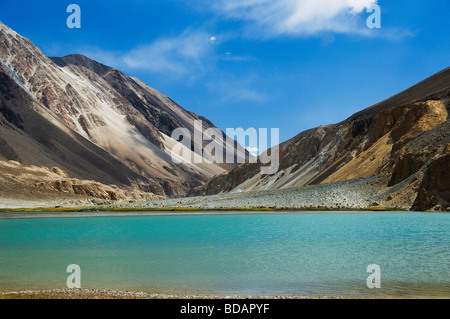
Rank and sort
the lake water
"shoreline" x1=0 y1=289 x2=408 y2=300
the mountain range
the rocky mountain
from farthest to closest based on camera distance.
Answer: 1. the mountain range
2. the rocky mountain
3. the lake water
4. "shoreline" x1=0 y1=289 x2=408 y2=300

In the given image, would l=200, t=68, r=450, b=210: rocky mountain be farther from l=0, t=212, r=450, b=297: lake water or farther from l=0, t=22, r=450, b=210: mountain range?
l=0, t=212, r=450, b=297: lake water

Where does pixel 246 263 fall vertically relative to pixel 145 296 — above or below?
above

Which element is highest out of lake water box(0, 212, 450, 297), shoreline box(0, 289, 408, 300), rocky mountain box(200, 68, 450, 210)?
rocky mountain box(200, 68, 450, 210)

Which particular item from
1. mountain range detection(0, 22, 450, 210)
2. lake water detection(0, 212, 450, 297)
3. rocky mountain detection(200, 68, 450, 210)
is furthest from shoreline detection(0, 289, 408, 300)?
mountain range detection(0, 22, 450, 210)

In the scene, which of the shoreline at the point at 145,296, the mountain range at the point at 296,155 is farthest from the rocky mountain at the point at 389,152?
the shoreline at the point at 145,296

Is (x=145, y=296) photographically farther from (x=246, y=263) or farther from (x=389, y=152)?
(x=389, y=152)

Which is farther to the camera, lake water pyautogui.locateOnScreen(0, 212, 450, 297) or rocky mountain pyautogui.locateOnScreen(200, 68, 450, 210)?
rocky mountain pyautogui.locateOnScreen(200, 68, 450, 210)

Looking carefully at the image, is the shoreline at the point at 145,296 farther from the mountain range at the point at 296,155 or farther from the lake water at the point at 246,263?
the mountain range at the point at 296,155

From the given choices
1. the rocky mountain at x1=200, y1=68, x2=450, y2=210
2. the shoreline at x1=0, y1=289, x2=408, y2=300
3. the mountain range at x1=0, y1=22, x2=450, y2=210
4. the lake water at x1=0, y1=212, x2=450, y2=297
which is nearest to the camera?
the shoreline at x1=0, y1=289, x2=408, y2=300

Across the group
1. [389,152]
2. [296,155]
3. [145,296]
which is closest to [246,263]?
[145,296]
